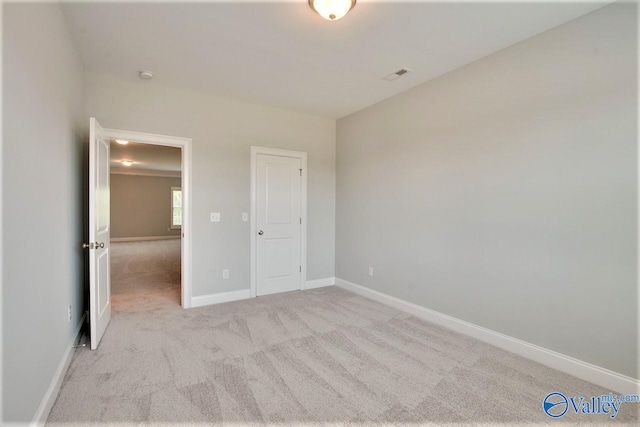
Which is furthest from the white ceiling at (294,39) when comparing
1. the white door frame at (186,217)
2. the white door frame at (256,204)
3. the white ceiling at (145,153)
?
the white ceiling at (145,153)

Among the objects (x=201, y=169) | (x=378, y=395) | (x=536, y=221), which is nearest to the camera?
(x=378, y=395)

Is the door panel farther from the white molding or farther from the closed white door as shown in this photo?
the closed white door

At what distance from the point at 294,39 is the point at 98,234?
246 cm

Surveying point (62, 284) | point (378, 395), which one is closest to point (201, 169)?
point (62, 284)

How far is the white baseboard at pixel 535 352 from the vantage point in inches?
83.7

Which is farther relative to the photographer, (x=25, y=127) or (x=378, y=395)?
(x=378, y=395)

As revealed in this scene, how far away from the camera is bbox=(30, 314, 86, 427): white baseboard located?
1681 millimetres

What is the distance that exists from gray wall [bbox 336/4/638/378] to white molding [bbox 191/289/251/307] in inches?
78.1

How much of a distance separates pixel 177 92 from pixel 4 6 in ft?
8.00

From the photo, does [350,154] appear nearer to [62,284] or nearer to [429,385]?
[429,385]

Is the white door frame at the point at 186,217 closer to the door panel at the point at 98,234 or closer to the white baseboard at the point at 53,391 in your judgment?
the door panel at the point at 98,234

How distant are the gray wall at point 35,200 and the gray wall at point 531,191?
10.8 ft

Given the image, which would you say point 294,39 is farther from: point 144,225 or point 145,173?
point 144,225

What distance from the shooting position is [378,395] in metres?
2.06
